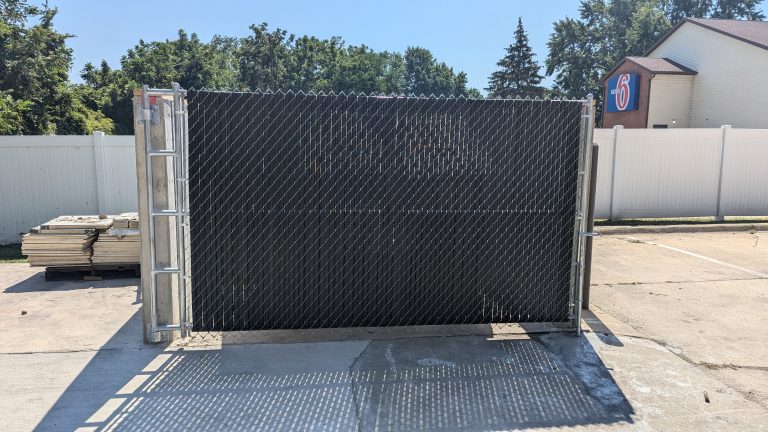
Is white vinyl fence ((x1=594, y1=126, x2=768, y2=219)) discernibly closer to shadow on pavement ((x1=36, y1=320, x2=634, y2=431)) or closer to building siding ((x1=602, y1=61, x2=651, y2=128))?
shadow on pavement ((x1=36, y1=320, x2=634, y2=431))

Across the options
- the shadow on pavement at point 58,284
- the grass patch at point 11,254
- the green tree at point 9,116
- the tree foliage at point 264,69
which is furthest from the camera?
the tree foliage at point 264,69

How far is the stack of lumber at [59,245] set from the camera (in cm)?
773

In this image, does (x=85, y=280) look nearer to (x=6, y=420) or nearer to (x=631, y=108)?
(x=6, y=420)

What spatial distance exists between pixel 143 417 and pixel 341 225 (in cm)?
232

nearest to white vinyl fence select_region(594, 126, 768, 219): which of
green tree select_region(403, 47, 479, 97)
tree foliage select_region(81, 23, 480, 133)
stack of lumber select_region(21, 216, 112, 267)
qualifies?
stack of lumber select_region(21, 216, 112, 267)

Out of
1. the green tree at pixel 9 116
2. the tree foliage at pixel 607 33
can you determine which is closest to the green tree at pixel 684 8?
the tree foliage at pixel 607 33

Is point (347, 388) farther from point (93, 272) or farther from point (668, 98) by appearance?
point (668, 98)

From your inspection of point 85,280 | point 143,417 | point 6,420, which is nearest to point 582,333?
point 143,417

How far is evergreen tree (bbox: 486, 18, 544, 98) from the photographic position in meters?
55.0

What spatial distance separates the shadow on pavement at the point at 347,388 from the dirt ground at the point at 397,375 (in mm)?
15

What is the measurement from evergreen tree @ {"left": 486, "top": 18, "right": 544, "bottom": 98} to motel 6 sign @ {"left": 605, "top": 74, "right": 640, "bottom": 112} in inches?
1153

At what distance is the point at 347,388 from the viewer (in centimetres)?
453

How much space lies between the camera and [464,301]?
5.64 m

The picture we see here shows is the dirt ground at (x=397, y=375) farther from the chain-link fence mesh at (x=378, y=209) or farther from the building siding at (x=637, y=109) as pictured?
the building siding at (x=637, y=109)
